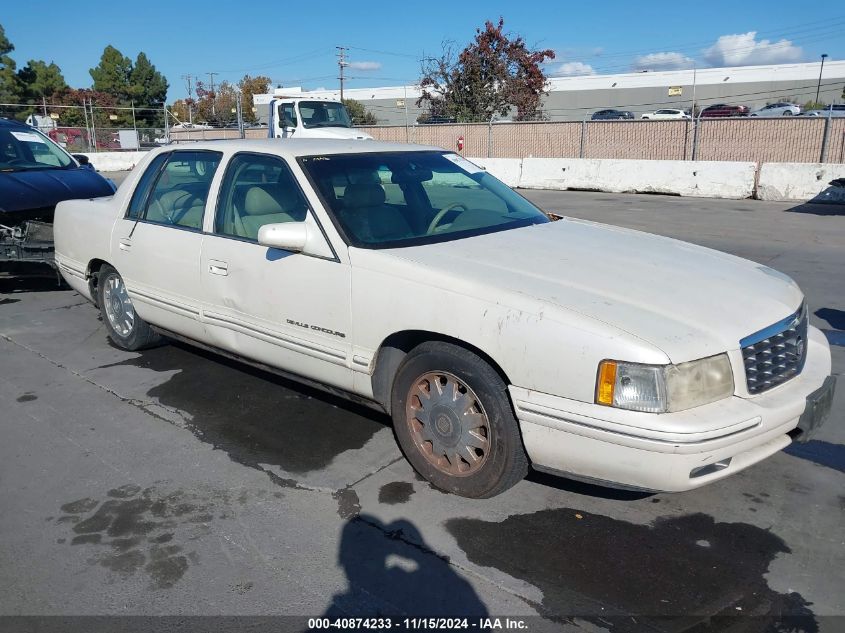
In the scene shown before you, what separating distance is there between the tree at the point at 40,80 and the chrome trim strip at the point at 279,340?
211ft

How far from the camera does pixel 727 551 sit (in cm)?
297

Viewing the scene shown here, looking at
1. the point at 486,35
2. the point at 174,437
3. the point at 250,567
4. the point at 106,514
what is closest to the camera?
the point at 250,567

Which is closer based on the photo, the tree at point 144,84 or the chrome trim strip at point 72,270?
the chrome trim strip at point 72,270

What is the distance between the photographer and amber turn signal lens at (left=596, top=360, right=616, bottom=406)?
2740 mm

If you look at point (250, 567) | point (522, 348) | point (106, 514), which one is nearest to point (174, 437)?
point (106, 514)

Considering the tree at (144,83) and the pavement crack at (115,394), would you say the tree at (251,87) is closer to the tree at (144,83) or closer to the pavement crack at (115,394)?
the tree at (144,83)

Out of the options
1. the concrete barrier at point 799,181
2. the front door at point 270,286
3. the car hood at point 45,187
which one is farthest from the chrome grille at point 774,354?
the concrete barrier at point 799,181

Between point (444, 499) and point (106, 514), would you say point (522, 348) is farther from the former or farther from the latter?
point (106, 514)

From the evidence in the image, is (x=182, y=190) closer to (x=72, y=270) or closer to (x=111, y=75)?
(x=72, y=270)

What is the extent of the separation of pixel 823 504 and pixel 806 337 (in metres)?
0.80

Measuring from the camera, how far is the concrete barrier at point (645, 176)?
17.5 meters

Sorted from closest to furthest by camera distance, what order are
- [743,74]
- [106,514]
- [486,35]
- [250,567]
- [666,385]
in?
[666,385]
[250,567]
[106,514]
[486,35]
[743,74]

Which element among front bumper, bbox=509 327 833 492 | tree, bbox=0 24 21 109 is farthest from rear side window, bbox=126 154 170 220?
tree, bbox=0 24 21 109

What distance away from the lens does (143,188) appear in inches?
201
